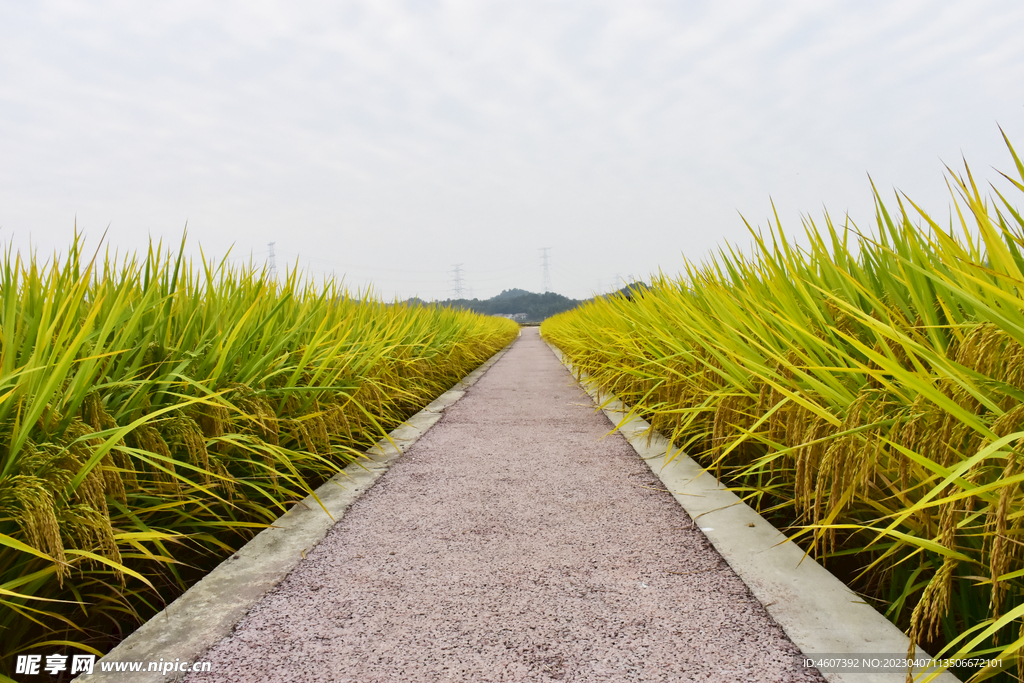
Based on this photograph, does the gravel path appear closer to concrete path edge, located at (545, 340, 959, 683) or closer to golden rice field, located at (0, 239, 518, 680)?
concrete path edge, located at (545, 340, 959, 683)

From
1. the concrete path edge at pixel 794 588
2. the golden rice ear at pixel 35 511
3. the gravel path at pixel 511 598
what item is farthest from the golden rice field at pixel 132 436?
the concrete path edge at pixel 794 588

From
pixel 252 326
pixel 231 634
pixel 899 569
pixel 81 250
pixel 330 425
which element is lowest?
pixel 231 634

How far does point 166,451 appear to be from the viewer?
1.92 m

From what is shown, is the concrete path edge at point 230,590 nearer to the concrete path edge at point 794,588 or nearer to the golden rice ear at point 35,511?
the golden rice ear at point 35,511

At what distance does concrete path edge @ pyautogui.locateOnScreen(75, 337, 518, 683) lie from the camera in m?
1.46

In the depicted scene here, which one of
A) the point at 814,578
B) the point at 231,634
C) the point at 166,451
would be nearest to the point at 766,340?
the point at 814,578

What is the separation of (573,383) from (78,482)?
601 centimetres

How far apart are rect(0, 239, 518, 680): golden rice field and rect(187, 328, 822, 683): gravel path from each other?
1.36ft

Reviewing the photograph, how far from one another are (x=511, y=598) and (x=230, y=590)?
3.03ft

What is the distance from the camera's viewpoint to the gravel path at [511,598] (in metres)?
1.42

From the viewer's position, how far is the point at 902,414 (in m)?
1.62

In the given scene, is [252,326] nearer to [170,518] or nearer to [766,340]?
[170,518]
